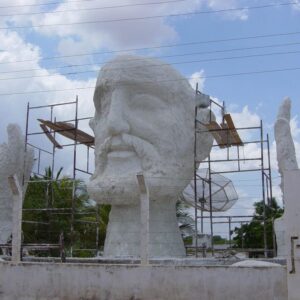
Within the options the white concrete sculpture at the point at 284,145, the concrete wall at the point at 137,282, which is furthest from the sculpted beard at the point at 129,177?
the concrete wall at the point at 137,282

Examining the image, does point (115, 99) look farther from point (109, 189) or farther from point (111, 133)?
point (109, 189)

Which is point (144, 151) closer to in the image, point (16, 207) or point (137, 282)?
point (16, 207)

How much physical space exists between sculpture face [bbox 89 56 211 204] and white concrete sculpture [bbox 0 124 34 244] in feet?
7.98

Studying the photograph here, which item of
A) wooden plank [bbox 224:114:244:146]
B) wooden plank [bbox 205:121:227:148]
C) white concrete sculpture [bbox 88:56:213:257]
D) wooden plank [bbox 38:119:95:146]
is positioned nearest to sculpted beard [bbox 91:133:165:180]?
white concrete sculpture [bbox 88:56:213:257]

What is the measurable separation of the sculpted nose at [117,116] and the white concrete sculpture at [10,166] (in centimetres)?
308

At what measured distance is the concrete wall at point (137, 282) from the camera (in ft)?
26.8

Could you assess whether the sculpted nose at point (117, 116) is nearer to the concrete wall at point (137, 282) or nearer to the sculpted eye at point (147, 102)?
the sculpted eye at point (147, 102)

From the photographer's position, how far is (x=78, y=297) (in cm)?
895

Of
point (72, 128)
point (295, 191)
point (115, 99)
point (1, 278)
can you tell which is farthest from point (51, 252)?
point (295, 191)

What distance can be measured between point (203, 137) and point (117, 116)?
8.00ft

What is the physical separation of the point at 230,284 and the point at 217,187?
7.51 m

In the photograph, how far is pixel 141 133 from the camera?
13547 mm

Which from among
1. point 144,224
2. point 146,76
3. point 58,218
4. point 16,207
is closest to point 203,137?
point 146,76

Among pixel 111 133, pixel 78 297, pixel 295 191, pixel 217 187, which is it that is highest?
pixel 111 133
